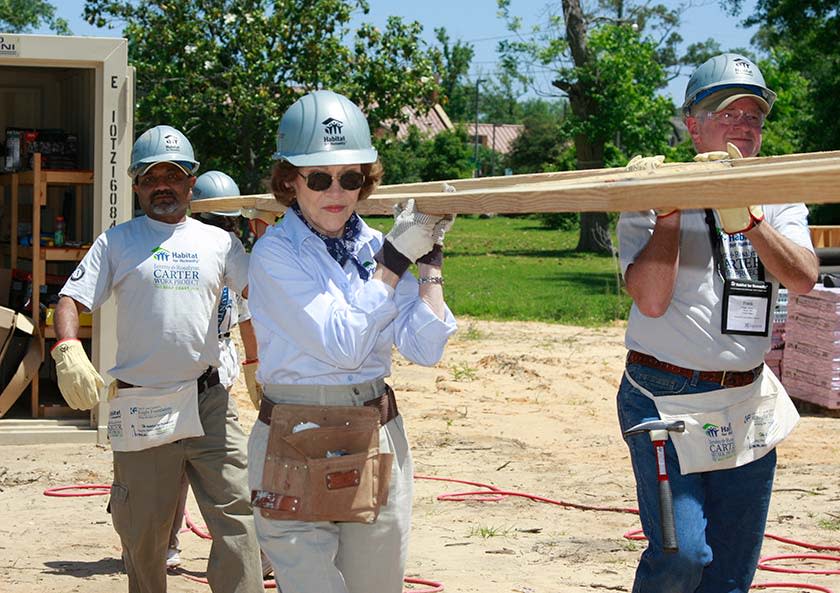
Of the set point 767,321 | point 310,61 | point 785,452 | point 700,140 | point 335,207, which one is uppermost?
point 310,61

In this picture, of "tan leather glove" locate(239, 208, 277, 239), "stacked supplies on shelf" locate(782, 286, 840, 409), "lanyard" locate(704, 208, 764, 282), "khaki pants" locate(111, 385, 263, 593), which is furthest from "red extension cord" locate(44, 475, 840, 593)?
"stacked supplies on shelf" locate(782, 286, 840, 409)

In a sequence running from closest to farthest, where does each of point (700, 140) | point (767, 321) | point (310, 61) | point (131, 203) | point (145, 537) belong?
point (767, 321) < point (700, 140) < point (145, 537) < point (131, 203) < point (310, 61)

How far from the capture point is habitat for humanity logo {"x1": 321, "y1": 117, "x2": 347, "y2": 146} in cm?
378

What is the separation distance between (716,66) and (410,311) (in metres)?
1.42

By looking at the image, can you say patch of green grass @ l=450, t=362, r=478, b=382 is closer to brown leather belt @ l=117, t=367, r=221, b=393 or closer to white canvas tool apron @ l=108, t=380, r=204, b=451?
brown leather belt @ l=117, t=367, r=221, b=393

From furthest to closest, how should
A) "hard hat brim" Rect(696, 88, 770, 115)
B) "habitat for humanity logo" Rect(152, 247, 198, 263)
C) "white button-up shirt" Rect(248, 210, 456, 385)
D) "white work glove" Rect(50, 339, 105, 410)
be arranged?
"habitat for humanity logo" Rect(152, 247, 198, 263), "white work glove" Rect(50, 339, 105, 410), "hard hat brim" Rect(696, 88, 770, 115), "white button-up shirt" Rect(248, 210, 456, 385)

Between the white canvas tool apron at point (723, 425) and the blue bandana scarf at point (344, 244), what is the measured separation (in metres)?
1.01

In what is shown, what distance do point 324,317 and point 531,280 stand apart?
72.0 feet

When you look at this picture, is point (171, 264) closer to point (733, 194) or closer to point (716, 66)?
point (716, 66)

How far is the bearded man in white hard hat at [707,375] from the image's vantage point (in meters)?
3.93

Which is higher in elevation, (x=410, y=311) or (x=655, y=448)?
(x=410, y=311)

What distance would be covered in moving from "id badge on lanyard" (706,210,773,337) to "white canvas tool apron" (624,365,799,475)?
21cm

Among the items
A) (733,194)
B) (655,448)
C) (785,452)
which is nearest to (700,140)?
(655,448)

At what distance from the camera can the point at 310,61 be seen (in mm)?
26688
